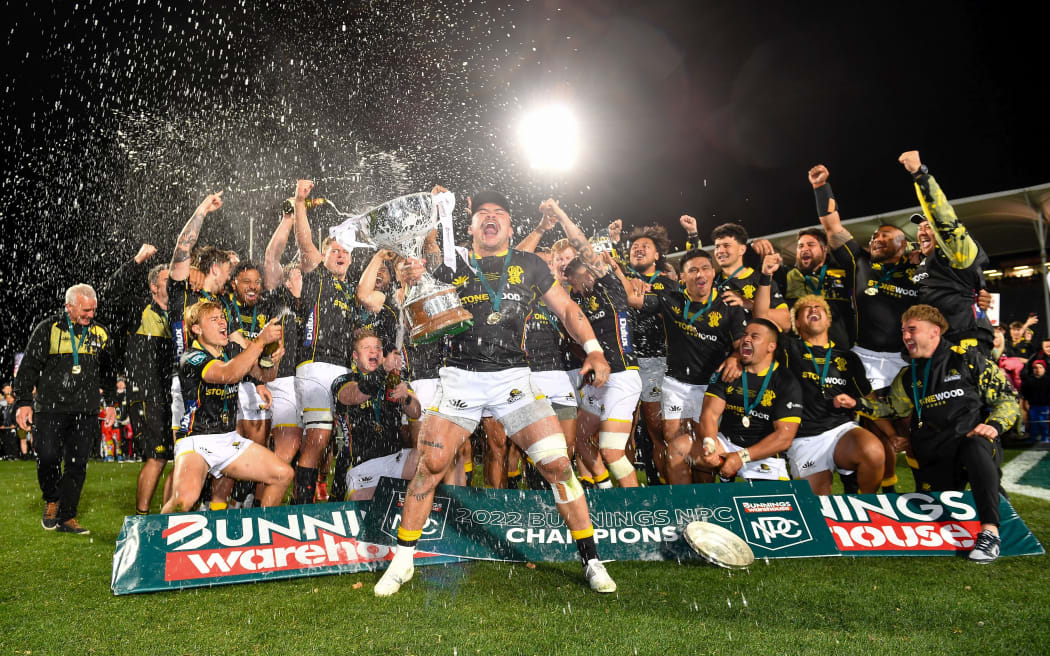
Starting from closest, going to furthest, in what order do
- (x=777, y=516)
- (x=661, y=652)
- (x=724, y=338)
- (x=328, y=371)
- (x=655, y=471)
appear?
(x=661, y=652)
(x=777, y=516)
(x=328, y=371)
(x=724, y=338)
(x=655, y=471)

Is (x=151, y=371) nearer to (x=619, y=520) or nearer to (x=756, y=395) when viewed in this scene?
(x=619, y=520)

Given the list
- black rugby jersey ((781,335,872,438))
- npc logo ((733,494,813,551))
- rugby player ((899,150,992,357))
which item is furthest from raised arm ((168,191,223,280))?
rugby player ((899,150,992,357))

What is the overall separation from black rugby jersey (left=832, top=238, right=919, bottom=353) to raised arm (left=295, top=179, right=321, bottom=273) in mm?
5327

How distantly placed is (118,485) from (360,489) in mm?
6667

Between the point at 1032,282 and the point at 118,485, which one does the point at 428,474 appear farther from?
the point at 1032,282

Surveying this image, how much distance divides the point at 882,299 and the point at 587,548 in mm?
4202

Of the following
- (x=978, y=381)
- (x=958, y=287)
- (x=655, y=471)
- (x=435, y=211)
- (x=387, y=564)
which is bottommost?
(x=655, y=471)

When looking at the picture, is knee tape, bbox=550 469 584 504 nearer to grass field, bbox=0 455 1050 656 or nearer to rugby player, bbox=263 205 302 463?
grass field, bbox=0 455 1050 656

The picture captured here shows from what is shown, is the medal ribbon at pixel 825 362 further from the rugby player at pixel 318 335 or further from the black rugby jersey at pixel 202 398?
the black rugby jersey at pixel 202 398

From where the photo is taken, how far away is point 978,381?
17.4 feet

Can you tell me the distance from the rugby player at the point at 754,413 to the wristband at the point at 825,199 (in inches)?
61.2

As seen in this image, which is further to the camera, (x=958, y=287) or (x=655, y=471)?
(x=655, y=471)

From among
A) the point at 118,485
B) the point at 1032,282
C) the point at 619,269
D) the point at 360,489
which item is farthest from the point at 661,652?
the point at 1032,282

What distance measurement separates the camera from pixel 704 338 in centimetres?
668
